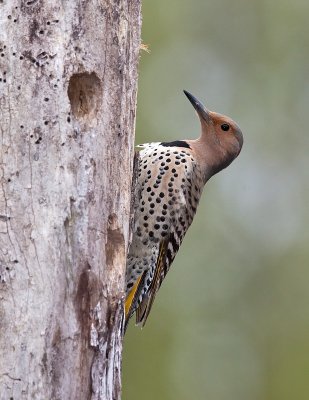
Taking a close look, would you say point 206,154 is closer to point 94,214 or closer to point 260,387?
point 94,214

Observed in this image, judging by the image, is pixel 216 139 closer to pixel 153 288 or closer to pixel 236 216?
pixel 153 288

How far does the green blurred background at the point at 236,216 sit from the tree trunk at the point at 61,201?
592cm

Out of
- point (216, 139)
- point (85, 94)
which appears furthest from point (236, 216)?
point (85, 94)

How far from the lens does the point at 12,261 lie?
3.93 meters

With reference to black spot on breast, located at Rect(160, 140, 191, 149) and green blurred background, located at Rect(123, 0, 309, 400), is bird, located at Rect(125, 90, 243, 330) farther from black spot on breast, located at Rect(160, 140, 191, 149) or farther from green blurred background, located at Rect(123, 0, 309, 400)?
green blurred background, located at Rect(123, 0, 309, 400)

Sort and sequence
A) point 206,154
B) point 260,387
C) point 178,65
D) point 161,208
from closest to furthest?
point 161,208 → point 206,154 → point 260,387 → point 178,65

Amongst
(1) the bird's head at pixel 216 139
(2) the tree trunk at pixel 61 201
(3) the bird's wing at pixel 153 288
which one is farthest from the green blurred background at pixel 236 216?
(2) the tree trunk at pixel 61 201

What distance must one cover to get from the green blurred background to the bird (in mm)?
4201

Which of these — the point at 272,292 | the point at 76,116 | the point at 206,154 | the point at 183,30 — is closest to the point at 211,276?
the point at 272,292

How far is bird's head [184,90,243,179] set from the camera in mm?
6168

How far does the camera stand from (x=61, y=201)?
13.1ft

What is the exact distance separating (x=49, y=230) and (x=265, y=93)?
7.79 metres

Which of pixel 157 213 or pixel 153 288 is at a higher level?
pixel 157 213

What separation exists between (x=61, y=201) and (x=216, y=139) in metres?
2.37
